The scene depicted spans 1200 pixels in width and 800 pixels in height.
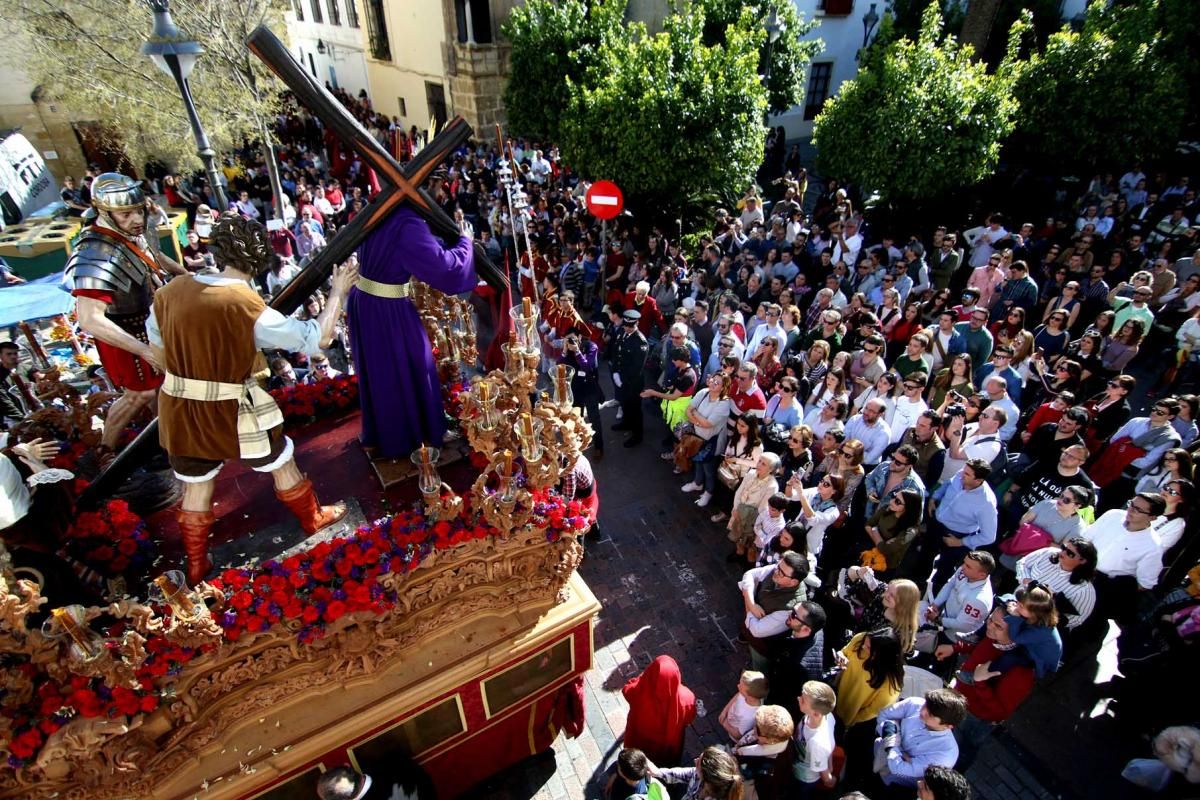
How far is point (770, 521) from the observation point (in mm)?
5938

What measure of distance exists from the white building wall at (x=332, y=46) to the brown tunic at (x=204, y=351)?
28.0 m

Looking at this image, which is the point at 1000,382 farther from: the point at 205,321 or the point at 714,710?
the point at 205,321

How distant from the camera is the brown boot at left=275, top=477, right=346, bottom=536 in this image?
420cm

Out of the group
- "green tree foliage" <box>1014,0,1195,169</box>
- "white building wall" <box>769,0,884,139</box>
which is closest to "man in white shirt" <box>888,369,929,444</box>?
"green tree foliage" <box>1014,0,1195,169</box>

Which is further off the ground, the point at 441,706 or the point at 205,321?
the point at 205,321

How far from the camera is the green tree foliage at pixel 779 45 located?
55.4 ft

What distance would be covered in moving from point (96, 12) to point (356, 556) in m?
14.9

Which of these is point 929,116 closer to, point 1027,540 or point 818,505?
point 1027,540

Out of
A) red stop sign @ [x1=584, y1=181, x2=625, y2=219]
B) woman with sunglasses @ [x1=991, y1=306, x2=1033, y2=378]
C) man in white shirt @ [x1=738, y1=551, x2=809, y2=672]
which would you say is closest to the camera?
man in white shirt @ [x1=738, y1=551, x2=809, y2=672]

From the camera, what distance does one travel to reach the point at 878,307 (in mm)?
9430


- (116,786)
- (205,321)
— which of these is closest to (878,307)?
(205,321)

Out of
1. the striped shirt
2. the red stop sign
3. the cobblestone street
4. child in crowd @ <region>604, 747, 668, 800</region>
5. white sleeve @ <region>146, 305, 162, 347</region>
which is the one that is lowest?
the cobblestone street

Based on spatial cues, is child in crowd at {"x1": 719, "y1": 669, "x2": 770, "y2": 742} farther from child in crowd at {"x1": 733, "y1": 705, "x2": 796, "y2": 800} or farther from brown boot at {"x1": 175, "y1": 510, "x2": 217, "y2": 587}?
brown boot at {"x1": 175, "y1": 510, "x2": 217, "y2": 587}

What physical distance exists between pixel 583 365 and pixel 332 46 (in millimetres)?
30444
